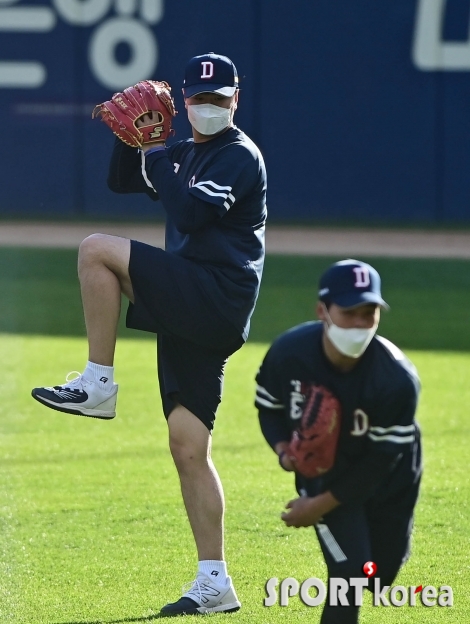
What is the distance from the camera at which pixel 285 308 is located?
11812 mm

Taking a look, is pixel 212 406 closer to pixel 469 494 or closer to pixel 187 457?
pixel 187 457

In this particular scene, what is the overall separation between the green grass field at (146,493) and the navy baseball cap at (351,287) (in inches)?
61.5

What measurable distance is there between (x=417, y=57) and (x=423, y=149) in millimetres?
1387

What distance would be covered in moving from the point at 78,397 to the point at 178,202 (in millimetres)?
883

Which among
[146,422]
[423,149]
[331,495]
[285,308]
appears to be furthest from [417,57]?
[331,495]

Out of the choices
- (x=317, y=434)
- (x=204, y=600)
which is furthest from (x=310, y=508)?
(x=204, y=600)

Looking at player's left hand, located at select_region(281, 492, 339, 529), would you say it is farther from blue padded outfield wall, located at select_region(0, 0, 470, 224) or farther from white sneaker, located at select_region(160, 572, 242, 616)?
blue padded outfield wall, located at select_region(0, 0, 470, 224)

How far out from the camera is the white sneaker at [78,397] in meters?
4.41

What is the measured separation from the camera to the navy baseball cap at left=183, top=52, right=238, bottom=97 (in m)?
4.38

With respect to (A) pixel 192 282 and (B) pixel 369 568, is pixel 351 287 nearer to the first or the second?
(B) pixel 369 568

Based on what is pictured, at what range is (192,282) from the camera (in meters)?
4.39

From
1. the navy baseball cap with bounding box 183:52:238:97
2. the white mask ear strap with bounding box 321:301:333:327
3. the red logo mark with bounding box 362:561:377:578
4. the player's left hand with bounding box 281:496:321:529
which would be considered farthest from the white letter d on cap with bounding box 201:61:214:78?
the red logo mark with bounding box 362:561:377:578

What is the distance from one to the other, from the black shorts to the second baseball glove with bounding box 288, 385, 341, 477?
102 centimetres

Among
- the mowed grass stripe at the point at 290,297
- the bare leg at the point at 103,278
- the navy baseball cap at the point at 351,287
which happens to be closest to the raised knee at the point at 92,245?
the bare leg at the point at 103,278
